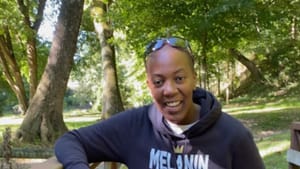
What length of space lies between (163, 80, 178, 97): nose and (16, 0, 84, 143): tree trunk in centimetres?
641

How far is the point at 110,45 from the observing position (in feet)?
41.5

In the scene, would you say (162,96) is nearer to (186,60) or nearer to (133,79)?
(186,60)

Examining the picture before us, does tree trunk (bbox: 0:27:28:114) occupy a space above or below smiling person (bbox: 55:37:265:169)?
above

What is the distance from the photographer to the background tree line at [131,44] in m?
7.93

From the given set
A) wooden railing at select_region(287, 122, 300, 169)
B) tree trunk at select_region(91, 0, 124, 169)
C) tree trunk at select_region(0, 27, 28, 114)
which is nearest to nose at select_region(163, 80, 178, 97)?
wooden railing at select_region(287, 122, 300, 169)

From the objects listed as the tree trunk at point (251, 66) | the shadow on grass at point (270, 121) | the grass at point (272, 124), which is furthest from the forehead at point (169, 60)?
the tree trunk at point (251, 66)

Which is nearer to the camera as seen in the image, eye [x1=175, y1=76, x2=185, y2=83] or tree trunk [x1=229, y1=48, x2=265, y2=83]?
eye [x1=175, y1=76, x2=185, y2=83]

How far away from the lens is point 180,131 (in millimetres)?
1668

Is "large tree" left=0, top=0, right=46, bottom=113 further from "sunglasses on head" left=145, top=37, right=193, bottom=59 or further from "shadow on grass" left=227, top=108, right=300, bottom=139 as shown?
"sunglasses on head" left=145, top=37, right=193, bottom=59

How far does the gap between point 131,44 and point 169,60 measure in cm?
984

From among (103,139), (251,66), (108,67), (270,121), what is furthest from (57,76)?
(251,66)

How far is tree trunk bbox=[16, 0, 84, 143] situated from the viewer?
7785mm

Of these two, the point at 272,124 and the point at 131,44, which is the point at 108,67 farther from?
the point at 272,124

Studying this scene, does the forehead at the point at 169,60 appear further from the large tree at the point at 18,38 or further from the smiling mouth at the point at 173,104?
the large tree at the point at 18,38
